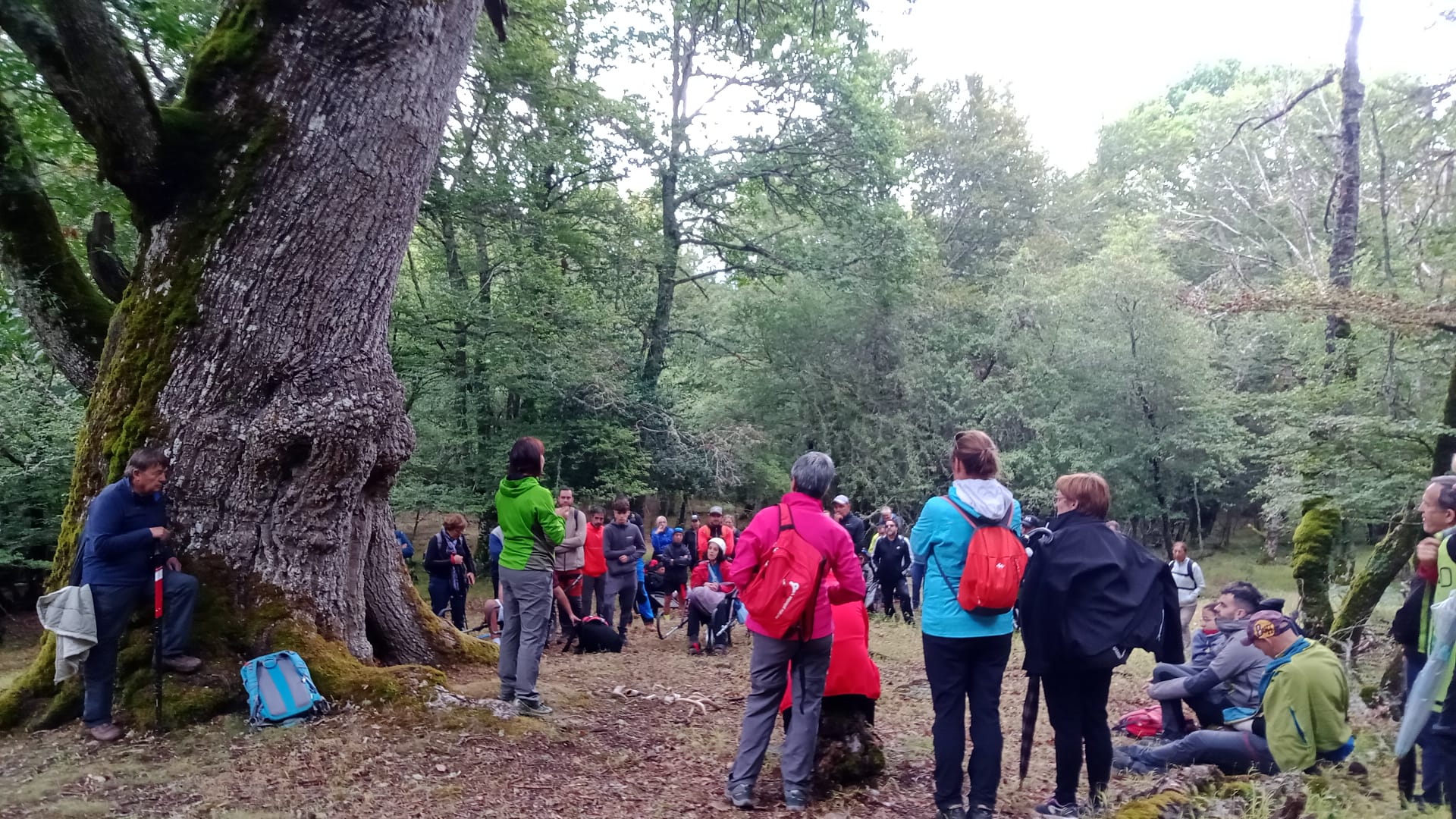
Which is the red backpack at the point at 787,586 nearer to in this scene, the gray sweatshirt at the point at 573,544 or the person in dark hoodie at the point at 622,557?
the gray sweatshirt at the point at 573,544

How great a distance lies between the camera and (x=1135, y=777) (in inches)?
179

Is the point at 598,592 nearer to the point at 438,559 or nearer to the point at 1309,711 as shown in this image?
the point at 438,559

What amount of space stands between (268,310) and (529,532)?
1.90 m

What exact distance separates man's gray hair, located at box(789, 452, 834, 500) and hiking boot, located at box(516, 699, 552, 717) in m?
2.18

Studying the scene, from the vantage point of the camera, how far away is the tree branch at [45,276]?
→ 210 inches

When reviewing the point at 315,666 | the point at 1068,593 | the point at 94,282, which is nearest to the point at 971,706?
the point at 1068,593

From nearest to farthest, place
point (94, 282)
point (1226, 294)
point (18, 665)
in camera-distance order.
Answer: point (94, 282), point (1226, 294), point (18, 665)

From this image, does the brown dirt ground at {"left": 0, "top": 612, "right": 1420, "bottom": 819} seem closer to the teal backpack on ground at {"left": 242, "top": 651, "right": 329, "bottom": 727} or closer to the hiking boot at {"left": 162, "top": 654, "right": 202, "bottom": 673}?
the teal backpack on ground at {"left": 242, "top": 651, "right": 329, "bottom": 727}

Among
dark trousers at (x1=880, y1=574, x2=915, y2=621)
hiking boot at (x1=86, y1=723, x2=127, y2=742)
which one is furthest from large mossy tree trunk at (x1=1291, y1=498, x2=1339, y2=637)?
hiking boot at (x1=86, y1=723, x2=127, y2=742)

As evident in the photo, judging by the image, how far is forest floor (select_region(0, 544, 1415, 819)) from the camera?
3.78m

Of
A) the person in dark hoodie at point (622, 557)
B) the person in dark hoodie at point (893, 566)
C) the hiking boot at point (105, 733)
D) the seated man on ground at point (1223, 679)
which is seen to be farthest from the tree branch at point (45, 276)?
the person in dark hoodie at point (893, 566)

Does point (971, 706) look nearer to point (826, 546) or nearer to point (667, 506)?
point (826, 546)

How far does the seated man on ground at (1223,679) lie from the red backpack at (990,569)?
1772 millimetres

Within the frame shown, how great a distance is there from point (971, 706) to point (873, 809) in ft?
2.29
